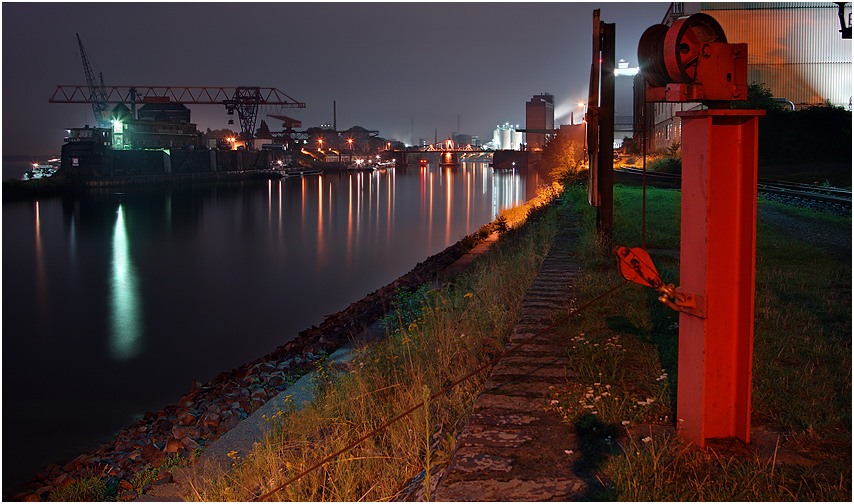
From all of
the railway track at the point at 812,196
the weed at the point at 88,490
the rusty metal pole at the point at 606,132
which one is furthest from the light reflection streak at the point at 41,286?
the railway track at the point at 812,196

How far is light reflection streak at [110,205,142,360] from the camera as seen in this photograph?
1313 cm

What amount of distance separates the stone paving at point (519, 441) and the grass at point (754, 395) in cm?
12

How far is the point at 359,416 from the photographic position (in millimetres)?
4809

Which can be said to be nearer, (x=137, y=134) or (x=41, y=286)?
(x=41, y=286)

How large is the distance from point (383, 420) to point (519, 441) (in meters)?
1.40

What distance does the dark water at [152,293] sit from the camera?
403 inches

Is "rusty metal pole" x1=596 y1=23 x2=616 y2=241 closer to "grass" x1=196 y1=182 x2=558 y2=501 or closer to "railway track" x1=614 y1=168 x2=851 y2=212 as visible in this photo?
"grass" x1=196 y1=182 x2=558 y2=501

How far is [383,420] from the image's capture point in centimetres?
458

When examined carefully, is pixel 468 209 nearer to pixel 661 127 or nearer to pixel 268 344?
pixel 661 127

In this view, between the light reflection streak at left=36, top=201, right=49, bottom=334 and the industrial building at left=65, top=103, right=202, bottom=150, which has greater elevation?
the industrial building at left=65, top=103, right=202, bottom=150

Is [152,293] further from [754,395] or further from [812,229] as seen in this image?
[754,395]

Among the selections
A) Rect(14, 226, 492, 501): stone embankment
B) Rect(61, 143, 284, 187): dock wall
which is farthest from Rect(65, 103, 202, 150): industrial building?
Rect(14, 226, 492, 501): stone embankment

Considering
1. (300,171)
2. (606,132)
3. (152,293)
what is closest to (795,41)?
(606,132)

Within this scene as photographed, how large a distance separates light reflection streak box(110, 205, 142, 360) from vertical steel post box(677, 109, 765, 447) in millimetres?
11503
